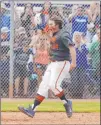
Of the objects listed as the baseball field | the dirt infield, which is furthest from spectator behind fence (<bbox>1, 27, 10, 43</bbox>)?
the dirt infield

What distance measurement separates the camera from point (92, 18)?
46.0 ft

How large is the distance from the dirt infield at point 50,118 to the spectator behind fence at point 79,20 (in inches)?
144

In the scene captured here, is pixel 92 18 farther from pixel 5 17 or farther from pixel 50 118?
pixel 50 118

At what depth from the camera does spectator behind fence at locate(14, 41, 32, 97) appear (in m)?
13.7

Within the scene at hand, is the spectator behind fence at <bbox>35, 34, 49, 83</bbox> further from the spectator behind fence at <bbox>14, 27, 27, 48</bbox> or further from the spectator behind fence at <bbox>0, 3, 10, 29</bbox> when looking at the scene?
the spectator behind fence at <bbox>0, 3, 10, 29</bbox>

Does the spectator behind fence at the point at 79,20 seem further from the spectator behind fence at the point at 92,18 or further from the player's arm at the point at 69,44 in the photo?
the player's arm at the point at 69,44

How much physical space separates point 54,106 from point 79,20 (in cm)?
286

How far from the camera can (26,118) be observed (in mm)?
9844

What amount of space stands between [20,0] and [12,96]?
2.50 m

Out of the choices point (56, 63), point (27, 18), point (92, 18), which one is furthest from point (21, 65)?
point (56, 63)

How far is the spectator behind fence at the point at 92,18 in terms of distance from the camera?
13922 millimetres

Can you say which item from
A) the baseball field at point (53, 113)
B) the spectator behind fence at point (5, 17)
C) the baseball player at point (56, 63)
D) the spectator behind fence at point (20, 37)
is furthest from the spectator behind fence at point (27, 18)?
the baseball player at point (56, 63)

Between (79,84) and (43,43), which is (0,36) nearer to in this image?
(43,43)

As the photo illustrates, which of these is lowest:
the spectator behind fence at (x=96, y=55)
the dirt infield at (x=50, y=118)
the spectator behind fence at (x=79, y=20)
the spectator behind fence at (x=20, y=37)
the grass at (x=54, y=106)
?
the grass at (x=54, y=106)
